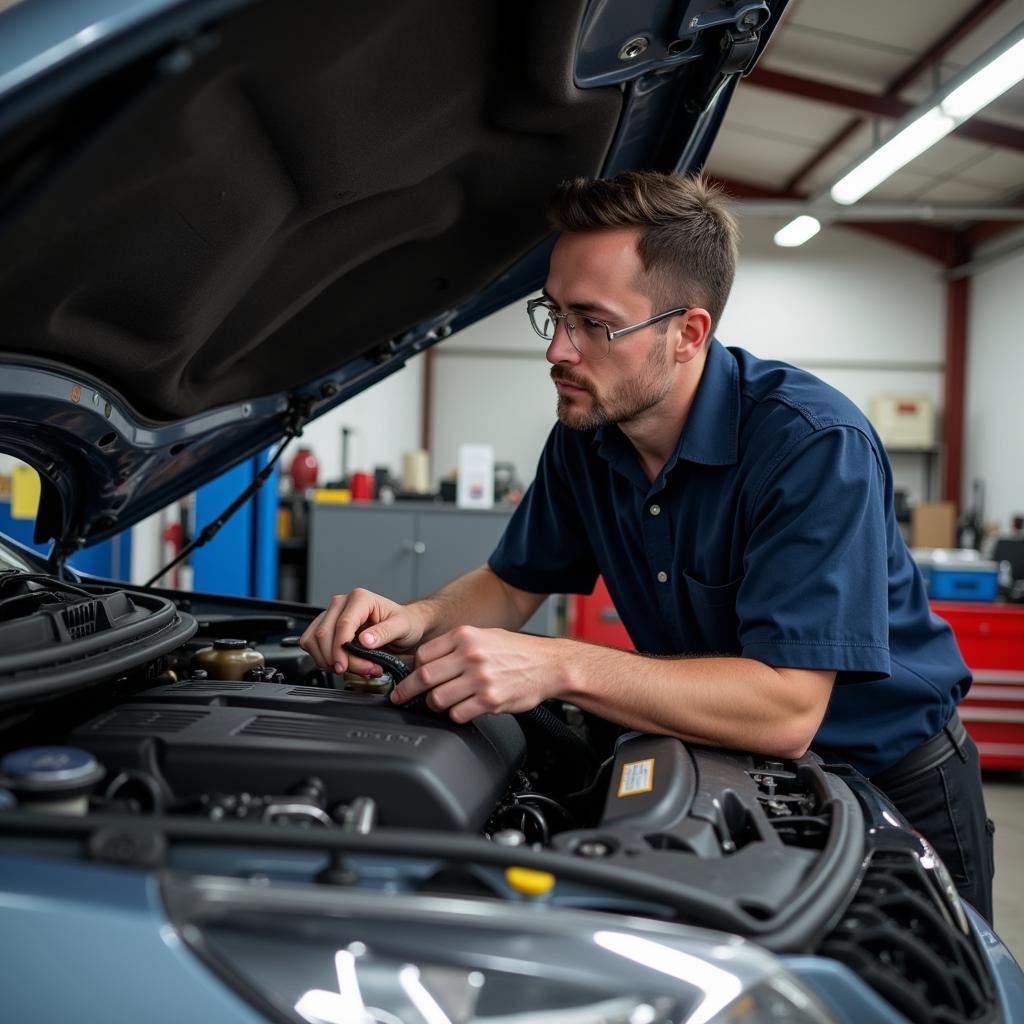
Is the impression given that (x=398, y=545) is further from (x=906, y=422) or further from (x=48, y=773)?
(x=906, y=422)

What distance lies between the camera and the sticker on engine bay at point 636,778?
92cm

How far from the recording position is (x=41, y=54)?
0.65 m

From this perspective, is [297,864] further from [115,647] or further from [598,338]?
[598,338]

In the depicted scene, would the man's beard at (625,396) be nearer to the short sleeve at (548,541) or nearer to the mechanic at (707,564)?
the mechanic at (707,564)

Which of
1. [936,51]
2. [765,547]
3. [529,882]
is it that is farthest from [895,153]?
[529,882]

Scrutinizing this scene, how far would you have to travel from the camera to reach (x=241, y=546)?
3.75 m

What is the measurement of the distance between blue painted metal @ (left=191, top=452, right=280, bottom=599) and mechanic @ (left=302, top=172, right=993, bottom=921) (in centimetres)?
233

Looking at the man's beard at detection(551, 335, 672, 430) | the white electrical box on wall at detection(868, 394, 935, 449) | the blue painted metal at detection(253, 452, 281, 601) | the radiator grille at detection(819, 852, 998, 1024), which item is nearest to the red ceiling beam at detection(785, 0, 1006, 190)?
the white electrical box on wall at detection(868, 394, 935, 449)

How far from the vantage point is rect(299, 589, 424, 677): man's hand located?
1237 millimetres

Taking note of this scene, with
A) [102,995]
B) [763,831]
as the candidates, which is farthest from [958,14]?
[102,995]

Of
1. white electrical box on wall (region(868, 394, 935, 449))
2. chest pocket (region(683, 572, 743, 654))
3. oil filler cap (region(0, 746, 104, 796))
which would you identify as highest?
white electrical box on wall (region(868, 394, 935, 449))

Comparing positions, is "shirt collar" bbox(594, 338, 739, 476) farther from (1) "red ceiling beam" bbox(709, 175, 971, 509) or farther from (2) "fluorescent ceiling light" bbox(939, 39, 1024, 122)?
(1) "red ceiling beam" bbox(709, 175, 971, 509)

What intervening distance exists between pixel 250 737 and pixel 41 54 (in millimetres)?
563

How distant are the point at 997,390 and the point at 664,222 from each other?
7.98 m
